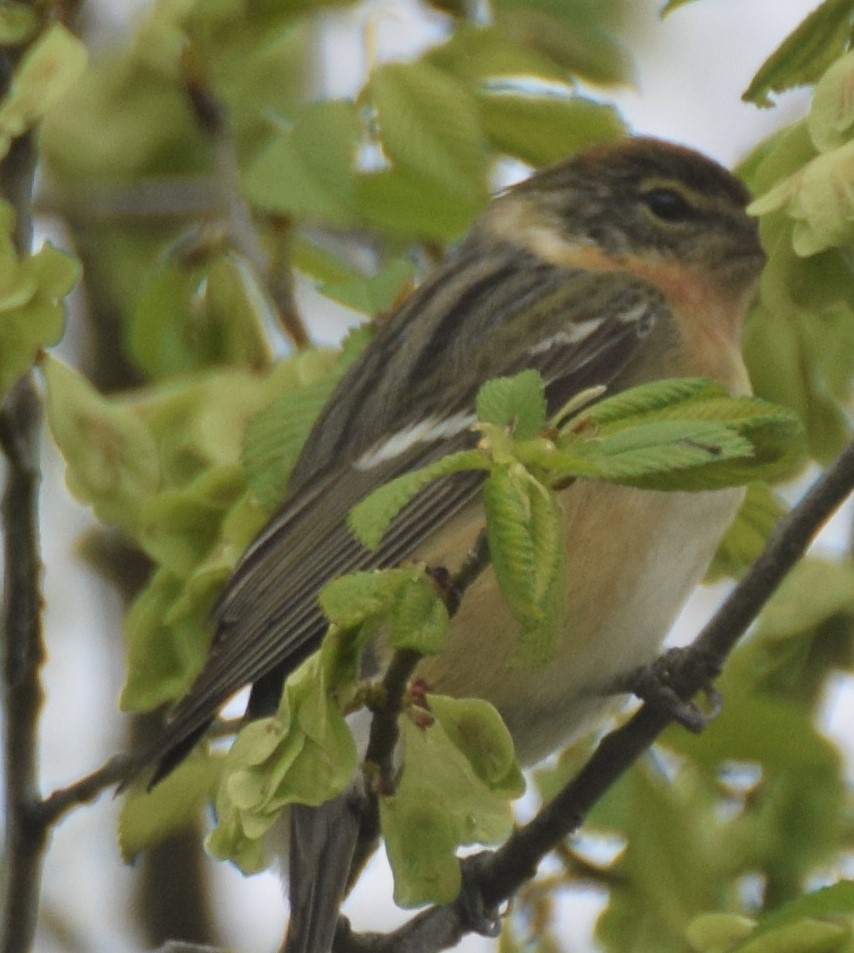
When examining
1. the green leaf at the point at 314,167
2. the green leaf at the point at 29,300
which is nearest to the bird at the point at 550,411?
the green leaf at the point at 314,167

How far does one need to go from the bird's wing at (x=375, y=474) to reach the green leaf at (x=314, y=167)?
566 millimetres

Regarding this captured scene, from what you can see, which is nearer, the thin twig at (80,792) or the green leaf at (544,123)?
the thin twig at (80,792)

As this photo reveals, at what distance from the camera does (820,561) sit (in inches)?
156

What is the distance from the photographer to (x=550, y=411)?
14.9ft

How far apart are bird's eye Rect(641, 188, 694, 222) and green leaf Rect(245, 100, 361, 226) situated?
1.32 m

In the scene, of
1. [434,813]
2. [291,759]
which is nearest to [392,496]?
[291,759]

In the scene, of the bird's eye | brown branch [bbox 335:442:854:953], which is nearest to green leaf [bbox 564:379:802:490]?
brown branch [bbox 335:442:854:953]

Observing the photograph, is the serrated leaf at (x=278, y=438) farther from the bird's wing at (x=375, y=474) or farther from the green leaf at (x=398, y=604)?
the green leaf at (x=398, y=604)

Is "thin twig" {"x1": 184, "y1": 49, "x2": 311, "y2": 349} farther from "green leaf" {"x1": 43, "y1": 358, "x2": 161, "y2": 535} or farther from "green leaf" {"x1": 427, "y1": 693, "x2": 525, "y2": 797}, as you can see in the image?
"green leaf" {"x1": 427, "y1": 693, "x2": 525, "y2": 797}

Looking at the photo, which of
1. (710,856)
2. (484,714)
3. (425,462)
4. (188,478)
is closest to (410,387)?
(425,462)

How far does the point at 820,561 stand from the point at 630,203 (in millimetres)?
1632

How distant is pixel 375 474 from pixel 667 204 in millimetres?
1379

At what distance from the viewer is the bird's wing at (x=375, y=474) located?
3.82 meters

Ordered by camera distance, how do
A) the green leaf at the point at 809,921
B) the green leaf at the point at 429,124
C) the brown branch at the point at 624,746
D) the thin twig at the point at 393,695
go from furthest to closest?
the green leaf at the point at 429,124 → the brown branch at the point at 624,746 → the green leaf at the point at 809,921 → the thin twig at the point at 393,695
